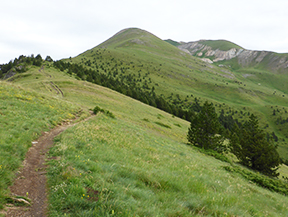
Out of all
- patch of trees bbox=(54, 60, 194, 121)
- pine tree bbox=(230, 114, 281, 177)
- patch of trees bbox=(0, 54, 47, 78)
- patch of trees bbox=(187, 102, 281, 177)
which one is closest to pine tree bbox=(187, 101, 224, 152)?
patch of trees bbox=(187, 102, 281, 177)

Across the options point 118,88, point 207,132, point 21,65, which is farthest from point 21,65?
point 207,132

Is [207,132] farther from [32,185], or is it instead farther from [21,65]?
[21,65]

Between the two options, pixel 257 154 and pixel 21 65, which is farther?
pixel 21 65

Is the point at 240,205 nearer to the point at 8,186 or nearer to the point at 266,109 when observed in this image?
the point at 8,186

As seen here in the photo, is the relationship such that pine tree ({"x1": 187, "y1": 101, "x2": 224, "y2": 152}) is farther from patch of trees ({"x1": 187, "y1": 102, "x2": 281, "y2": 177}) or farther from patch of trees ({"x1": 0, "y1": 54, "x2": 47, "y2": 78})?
patch of trees ({"x1": 0, "y1": 54, "x2": 47, "y2": 78})

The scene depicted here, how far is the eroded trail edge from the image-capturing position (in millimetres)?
4285

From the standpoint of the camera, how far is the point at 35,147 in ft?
29.8

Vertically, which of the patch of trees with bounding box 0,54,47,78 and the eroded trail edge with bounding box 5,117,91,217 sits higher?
the patch of trees with bounding box 0,54,47,78

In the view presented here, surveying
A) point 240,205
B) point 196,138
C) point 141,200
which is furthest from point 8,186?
point 196,138

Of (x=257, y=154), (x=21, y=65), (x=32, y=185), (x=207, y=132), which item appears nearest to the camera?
(x=32, y=185)

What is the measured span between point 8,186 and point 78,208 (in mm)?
2904

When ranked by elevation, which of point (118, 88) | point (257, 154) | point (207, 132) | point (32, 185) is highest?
point (118, 88)

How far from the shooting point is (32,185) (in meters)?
5.49

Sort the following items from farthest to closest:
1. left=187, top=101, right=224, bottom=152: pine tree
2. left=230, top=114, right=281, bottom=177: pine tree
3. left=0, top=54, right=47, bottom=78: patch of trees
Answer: left=0, top=54, right=47, bottom=78: patch of trees
left=187, top=101, right=224, bottom=152: pine tree
left=230, top=114, right=281, bottom=177: pine tree
